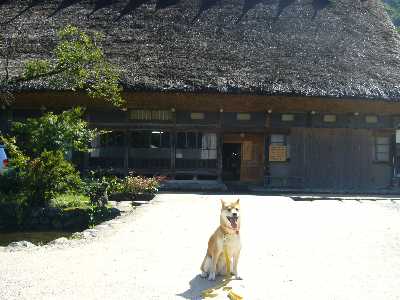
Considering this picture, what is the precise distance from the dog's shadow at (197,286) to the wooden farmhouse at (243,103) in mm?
9488

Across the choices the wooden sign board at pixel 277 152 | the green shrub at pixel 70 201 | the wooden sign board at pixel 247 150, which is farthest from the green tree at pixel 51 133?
the wooden sign board at pixel 277 152

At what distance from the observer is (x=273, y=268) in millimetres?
6004

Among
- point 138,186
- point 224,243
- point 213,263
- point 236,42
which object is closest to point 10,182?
point 138,186

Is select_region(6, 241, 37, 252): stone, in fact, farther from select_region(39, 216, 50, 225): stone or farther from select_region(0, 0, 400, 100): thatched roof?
select_region(0, 0, 400, 100): thatched roof

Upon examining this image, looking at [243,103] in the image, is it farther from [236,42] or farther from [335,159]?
[335,159]

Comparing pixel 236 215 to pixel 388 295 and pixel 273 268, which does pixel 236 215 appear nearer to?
pixel 273 268

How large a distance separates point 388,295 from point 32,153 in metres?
8.93

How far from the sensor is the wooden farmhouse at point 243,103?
14.8 meters

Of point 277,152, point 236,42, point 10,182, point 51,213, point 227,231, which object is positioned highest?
point 236,42

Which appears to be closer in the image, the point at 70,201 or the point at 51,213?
the point at 51,213

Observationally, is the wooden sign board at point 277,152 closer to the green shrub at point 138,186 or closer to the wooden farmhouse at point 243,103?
the wooden farmhouse at point 243,103

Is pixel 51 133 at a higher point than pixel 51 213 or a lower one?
higher

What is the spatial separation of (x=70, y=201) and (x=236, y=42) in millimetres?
8586

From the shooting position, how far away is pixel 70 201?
36.3 ft
